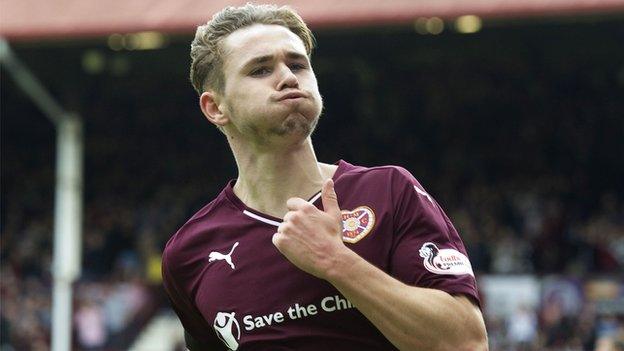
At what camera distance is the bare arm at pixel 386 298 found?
11.0 feet

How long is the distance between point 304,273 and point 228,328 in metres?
0.33

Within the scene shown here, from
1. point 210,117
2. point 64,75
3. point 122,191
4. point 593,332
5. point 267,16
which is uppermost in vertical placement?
point 64,75

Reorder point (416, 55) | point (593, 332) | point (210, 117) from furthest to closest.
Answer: point (416, 55) → point (593, 332) → point (210, 117)

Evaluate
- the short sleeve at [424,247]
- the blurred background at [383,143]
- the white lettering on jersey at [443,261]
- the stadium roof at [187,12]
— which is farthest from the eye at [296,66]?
the stadium roof at [187,12]

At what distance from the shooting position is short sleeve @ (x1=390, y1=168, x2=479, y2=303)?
350cm

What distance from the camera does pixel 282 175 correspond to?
3916 mm

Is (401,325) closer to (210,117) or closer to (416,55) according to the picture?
(210,117)

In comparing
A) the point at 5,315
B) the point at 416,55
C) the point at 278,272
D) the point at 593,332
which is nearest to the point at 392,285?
the point at 278,272

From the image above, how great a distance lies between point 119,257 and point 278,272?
14.4 meters

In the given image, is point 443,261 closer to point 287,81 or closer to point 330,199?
point 330,199

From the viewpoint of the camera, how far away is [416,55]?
19.7 meters

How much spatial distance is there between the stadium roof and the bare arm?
38.7ft

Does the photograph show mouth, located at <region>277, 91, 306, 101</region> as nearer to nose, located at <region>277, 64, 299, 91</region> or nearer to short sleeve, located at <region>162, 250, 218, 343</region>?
nose, located at <region>277, 64, 299, 91</region>

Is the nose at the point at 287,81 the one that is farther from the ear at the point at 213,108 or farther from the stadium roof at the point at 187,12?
the stadium roof at the point at 187,12
